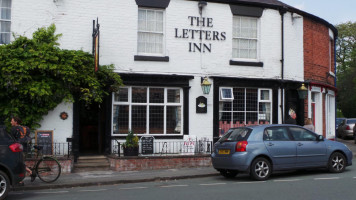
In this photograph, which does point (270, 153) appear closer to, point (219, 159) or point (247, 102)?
point (219, 159)

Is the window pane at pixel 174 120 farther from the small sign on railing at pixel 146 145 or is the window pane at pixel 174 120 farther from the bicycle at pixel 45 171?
the bicycle at pixel 45 171

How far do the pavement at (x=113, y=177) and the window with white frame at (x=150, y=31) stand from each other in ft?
15.7

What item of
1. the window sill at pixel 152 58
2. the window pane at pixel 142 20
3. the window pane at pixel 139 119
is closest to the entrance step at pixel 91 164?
the window pane at pixel 139 119

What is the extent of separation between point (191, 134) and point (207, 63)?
2.86 m

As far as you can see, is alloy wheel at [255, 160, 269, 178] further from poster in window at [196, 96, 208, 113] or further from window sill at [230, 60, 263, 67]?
window sill at [230, 60, 263, 67]

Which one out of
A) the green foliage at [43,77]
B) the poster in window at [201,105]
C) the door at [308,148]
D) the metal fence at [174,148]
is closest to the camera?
the door at [308,148]

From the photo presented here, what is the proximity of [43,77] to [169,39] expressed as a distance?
4.90 metres

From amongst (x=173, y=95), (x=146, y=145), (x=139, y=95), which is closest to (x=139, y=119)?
(x=139, y=95)

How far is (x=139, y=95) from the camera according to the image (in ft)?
51.3

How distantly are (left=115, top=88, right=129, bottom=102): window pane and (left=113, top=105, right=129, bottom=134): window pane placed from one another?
0.26 meters

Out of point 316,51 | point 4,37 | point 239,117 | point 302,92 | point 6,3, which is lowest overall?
point 239,117

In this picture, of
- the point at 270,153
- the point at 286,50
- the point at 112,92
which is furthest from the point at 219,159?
the point at 286,50

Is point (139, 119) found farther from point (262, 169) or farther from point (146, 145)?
point (262, 169)

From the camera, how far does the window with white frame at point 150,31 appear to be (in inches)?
623
